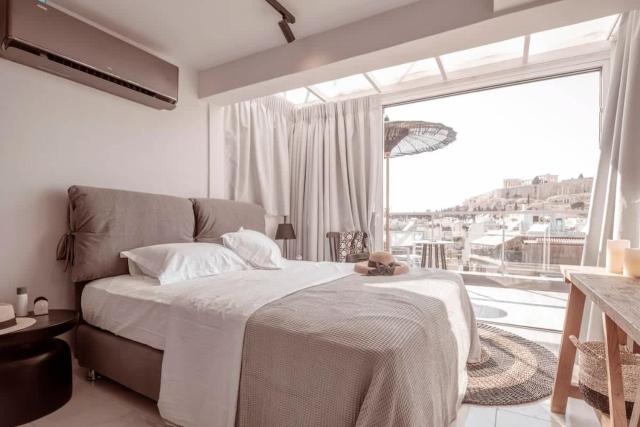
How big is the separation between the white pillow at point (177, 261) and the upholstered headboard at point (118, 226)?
0.43 ft

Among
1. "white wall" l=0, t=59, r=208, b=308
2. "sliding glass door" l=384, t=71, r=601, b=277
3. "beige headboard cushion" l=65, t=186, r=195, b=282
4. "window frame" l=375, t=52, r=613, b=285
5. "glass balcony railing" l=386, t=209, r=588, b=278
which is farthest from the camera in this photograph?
"glass balcony railing" l=386, t=209, r=588, b=278

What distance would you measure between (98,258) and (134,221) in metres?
0.36

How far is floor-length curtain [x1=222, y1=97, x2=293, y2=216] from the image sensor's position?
3646 mm

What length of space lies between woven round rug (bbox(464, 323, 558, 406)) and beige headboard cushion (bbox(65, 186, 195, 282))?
2463mm

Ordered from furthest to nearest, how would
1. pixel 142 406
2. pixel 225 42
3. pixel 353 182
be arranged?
pixel 353 182 → pixel 225 42 → pixel 142 406

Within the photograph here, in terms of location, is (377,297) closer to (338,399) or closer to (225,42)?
(338,399)

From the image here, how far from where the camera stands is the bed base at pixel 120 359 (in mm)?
1629

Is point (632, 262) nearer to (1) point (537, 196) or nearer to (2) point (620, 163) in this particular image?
(2) point (620, 163)

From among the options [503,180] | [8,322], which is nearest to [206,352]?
[8,322]

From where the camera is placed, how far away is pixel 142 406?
1.78 metres

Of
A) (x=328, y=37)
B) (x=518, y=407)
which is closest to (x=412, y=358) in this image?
(x=518, y=407)

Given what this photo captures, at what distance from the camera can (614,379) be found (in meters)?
1.31

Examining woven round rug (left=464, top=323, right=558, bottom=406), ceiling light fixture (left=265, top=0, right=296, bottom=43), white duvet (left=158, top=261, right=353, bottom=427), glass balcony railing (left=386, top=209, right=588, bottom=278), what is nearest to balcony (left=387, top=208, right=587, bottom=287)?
glass balcony railing (left=386, top=209, right=588, bottom=278)

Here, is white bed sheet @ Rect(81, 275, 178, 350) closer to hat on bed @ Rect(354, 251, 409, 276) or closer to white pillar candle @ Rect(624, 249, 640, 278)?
hat on bed @ Rect(354, 251, 409, 276)
